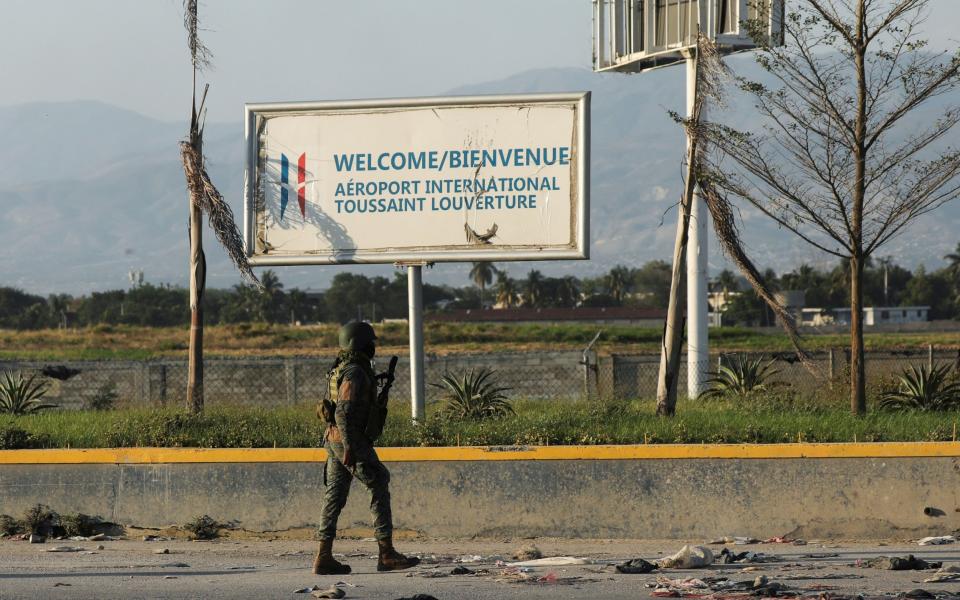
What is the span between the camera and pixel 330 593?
845 cm

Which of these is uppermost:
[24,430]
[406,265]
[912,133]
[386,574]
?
[912,133]

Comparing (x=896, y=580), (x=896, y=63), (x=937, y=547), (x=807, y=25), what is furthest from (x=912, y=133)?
(x=896, y=580)

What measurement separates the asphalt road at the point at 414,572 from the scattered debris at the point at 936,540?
166 millimetres

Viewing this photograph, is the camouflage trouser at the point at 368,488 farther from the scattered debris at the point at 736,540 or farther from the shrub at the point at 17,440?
the shrub at the point at 17,440

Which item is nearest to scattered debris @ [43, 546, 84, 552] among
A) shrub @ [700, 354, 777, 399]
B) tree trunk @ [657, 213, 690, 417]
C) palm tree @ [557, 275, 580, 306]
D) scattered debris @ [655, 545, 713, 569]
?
scattered debris @ [655, 545, 713, 569]

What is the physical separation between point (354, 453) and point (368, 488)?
1.06 ft

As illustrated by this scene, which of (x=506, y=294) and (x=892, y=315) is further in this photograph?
(x=506, y=294)

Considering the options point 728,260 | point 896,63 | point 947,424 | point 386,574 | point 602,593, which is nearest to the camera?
point 602,593

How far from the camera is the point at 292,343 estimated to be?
6203 cm

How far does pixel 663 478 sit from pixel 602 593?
2.80 meters

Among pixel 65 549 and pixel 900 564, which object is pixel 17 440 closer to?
pixel 65 549

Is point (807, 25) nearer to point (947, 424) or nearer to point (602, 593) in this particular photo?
point (947, 424)

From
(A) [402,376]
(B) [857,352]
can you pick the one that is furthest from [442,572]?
(A) [402,376]

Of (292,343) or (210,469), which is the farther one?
(292,343)
